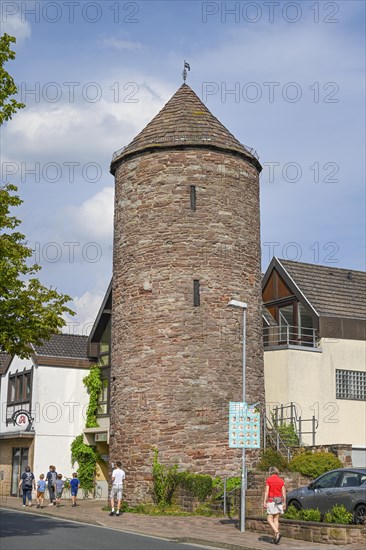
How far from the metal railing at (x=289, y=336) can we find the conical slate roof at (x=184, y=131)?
7.85 meters

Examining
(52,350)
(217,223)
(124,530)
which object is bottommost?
(124,530)

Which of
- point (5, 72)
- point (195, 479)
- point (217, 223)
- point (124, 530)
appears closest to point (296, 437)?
point (195, 479)

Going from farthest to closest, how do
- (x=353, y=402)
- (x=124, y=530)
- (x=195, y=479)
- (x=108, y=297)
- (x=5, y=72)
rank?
(x=108, y=297) → (x=353, y=402) → (x=195, y=479) → (x=124, y=530) → (x=5, y=72)

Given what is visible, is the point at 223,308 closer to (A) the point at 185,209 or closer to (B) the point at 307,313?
(A) the point at 185,209

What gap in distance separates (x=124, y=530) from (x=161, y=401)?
7079mm

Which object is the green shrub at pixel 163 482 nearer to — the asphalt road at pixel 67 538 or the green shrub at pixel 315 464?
the green shrub at pixel 315 464

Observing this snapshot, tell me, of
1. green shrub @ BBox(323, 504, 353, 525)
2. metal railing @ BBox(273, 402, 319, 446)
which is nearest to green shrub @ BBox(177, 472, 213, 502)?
metal railing @ BBox(273, 402, 319, 446)

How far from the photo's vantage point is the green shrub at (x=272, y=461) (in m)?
28.2

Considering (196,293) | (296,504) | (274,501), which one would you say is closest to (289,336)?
(196,293)

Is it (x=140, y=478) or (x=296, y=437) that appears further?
(x=296, y=437)

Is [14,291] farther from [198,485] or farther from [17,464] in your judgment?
[17,464]

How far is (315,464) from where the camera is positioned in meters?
26.5

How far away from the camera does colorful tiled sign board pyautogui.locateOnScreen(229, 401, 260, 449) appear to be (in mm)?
22812

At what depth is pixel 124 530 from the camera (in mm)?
21844
